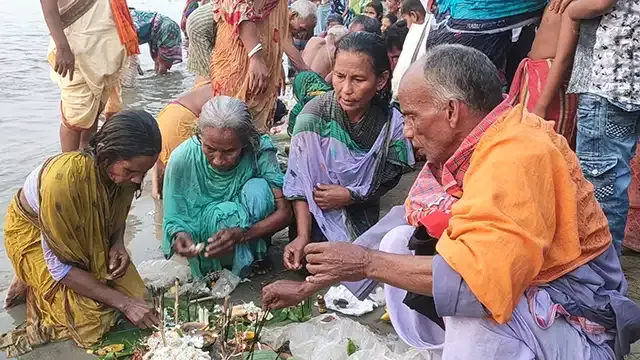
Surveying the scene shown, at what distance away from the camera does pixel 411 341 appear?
2.49m

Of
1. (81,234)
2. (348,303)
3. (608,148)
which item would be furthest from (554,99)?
(81,234)

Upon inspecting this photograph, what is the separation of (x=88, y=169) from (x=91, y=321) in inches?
27.1

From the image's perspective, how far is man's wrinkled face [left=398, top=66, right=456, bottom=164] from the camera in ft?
6.76

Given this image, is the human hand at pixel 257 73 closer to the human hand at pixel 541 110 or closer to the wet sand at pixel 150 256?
the wet sand at pixel 150 256

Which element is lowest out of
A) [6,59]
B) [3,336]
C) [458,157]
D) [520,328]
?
[6,59]

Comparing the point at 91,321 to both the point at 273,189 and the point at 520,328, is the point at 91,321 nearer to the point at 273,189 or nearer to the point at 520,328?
the point at 273,189

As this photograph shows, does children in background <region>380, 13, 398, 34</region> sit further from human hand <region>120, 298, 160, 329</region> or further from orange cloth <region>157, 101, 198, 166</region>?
human hand <region>120, 298, 160, 329</region>

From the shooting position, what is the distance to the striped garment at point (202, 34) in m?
4.27

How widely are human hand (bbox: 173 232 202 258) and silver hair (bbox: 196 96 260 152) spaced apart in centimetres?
55

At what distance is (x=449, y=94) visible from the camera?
79.6 inches

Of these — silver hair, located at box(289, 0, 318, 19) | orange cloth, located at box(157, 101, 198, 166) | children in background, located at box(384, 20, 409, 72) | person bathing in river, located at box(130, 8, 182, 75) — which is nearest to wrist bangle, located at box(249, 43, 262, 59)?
orange cloth, located at box(157, 101, 198, 166)

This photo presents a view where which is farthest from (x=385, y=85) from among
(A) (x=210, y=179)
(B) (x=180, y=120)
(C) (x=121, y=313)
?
(C) (x=121, y=313)

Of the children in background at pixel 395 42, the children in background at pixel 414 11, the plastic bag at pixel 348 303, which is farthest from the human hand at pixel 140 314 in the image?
the children in background at pixel 414 11

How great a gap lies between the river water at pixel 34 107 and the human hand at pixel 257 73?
116cm
